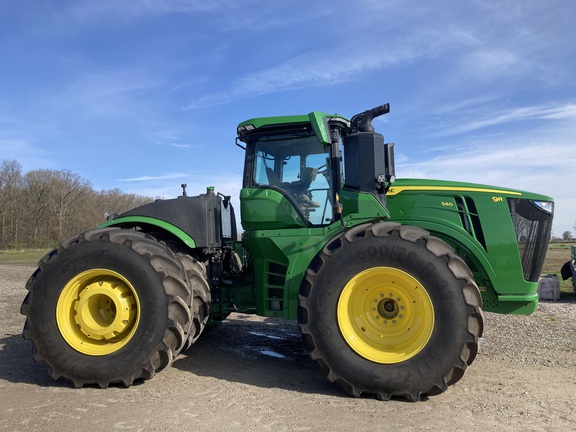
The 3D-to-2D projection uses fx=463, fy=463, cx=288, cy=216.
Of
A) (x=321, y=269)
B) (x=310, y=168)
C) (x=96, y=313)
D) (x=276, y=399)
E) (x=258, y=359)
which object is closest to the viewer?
(x=276, y=399)

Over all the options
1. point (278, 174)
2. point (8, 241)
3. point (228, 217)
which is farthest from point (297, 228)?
point (8, 241)

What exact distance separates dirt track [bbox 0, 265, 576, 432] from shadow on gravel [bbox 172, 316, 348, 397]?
14mm

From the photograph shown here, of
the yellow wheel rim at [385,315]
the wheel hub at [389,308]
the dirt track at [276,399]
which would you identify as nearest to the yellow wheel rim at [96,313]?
the dirt track at [276,399]

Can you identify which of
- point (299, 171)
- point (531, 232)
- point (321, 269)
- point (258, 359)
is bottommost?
point (258, 359)

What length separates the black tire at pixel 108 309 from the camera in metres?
4.52

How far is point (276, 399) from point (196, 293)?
148 centimetres

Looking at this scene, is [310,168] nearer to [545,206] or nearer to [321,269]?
[321,269]

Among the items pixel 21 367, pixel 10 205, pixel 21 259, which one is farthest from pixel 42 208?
pixel 21 367

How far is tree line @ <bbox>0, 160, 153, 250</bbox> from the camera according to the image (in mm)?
59522

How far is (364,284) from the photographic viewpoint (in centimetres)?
450

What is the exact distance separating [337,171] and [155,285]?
223cm

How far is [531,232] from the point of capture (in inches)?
193

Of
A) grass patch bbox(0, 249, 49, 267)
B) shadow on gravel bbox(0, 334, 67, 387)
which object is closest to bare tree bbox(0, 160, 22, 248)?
grass patch bbox(0, 249, 49, 267)

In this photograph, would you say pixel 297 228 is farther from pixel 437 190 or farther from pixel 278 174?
pixel 437 190
